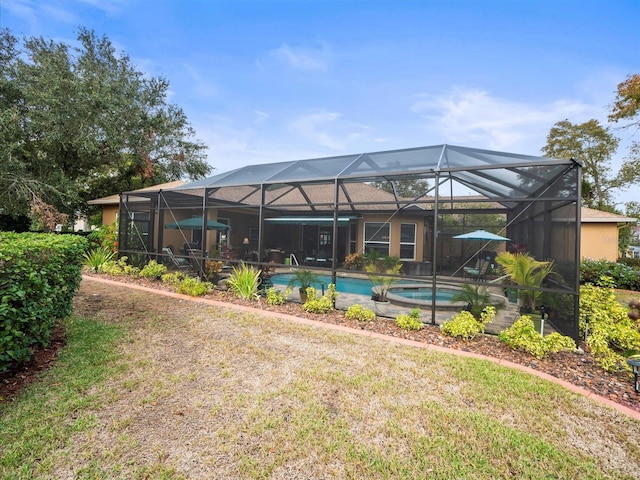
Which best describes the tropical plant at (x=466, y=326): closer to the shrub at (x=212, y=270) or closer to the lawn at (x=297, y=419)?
the lawn at (x=297, y=419)

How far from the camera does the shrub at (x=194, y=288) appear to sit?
708cm

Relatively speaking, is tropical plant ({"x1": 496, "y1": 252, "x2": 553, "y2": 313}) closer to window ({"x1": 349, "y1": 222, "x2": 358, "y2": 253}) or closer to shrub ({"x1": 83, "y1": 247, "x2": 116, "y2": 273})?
window ({"x1": 349, "y1": 222, "x2": 358, "y2": 253})

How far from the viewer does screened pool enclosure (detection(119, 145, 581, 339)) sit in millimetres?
5180

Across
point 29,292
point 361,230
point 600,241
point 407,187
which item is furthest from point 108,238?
point 600,241

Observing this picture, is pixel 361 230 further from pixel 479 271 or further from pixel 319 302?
pixel 319 302

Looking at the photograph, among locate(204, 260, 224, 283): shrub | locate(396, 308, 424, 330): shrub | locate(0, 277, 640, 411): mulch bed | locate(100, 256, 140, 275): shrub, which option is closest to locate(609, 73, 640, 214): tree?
locate(0, 277, 640, 411): mulch bed

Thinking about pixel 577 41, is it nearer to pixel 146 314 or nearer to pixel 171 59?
pixel 146 314

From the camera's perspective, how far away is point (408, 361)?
12.6 ft

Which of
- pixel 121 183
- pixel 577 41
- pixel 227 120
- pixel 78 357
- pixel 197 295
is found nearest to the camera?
pixel 78 357

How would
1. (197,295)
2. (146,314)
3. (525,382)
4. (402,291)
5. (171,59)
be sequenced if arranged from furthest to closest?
(171,59)
(402,291)
(197,295)
(146,314)
(525,382)

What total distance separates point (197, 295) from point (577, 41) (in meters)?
12.0

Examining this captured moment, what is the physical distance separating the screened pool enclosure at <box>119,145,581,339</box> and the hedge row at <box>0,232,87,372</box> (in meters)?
3.80

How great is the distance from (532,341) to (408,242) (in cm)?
952

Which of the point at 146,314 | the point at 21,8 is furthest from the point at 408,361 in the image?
the point at 21,8
